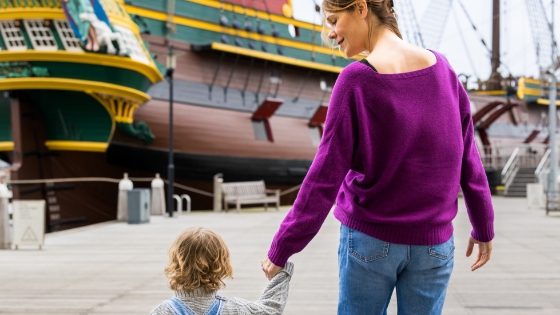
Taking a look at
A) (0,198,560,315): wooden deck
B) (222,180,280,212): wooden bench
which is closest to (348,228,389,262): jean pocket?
(0,198,560,315): wooden deck

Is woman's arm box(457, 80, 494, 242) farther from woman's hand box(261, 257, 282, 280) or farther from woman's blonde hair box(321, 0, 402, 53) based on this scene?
woman's hand box(261, 257, 282, 280)

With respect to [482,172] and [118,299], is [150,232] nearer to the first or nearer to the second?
[118,299]

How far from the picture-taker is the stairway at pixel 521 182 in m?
29.5

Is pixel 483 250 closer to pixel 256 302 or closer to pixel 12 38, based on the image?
pixel 256 302

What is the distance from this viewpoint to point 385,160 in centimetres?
216

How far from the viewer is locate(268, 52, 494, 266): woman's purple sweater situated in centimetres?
214

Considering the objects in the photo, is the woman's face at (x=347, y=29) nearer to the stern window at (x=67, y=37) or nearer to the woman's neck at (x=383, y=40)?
the woman's neck at (x=383, y=40)

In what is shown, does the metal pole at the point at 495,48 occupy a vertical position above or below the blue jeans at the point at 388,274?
above

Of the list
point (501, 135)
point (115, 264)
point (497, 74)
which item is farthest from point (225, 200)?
point (497, 74)

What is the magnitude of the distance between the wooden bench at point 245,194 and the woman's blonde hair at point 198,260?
16.8 m

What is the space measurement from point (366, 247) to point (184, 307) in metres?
0.62

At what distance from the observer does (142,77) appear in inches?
708

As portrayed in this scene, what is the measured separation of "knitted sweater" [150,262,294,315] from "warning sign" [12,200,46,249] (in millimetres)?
7572

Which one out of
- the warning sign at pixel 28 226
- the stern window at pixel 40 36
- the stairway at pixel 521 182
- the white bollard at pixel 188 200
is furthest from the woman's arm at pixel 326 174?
the stairway at pixel 521 182
